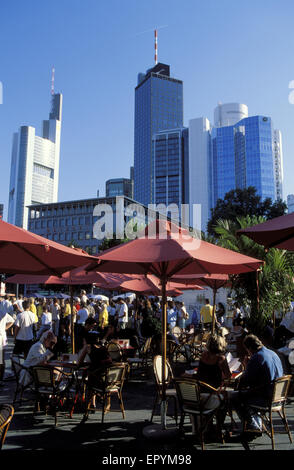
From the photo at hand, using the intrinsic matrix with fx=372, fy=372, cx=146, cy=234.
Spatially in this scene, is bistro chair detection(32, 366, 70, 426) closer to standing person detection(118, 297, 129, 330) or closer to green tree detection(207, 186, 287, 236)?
standing person detection(118, 297, 129, 330)

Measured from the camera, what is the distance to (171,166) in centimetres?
16400

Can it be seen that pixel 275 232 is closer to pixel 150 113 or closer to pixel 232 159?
pixel 232 159

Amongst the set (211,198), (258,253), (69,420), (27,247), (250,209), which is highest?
(211,198)

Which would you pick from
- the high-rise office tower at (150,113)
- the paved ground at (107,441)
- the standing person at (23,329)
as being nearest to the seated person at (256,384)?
the paved ground at (107,441)

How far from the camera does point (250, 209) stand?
43.5m

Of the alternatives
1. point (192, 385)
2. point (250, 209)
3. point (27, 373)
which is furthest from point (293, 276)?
point (250, 209)

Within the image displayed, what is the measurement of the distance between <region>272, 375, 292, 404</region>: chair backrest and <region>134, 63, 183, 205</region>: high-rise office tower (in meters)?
171

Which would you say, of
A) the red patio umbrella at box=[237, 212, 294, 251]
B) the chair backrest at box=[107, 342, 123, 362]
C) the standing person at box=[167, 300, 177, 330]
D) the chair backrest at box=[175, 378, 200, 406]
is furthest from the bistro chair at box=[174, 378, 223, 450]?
the standing person at box=[167, 300, 177, 330]

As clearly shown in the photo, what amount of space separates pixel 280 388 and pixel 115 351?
4546 millimetres

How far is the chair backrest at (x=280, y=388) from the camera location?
4613 mm

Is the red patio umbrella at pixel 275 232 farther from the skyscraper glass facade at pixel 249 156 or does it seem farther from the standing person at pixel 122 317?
the skyscraper glass facade at pixel 249 156
